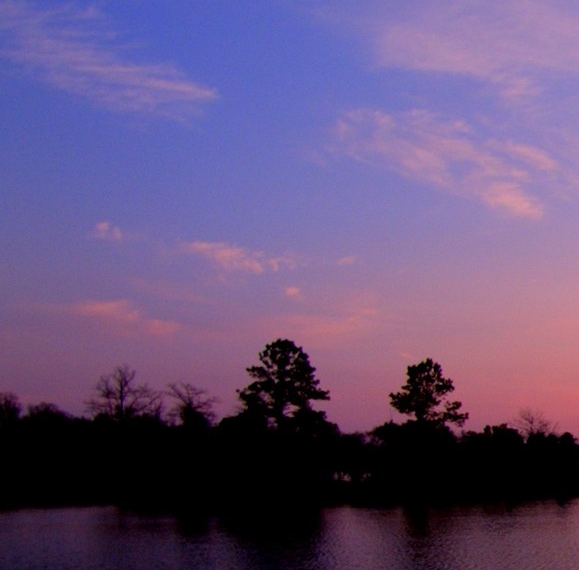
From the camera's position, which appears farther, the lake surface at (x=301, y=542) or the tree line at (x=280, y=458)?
the tree line at (x=280, y=458)

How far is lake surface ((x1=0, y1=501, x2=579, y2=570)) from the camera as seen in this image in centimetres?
3619

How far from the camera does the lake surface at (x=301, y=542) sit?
36188 millimetres

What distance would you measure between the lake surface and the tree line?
61.9 ft

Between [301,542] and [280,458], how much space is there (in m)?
36.7

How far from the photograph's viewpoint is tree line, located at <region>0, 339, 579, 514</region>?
81.2 m

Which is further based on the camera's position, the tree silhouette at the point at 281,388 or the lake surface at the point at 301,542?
the tree silhouette at the point at 281,388

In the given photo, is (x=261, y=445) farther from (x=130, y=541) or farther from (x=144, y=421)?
(x=130, y=541)

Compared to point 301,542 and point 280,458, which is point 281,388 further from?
point 301,542

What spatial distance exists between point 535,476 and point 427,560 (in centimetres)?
6577

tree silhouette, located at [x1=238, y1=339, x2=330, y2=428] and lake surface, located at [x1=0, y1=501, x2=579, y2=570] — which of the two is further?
tree silhouette, located at [x1=238, y1=339, x2=330, y2=428]

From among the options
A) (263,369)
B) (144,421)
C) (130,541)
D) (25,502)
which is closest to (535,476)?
(263,369)

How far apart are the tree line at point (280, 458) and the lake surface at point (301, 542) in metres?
18.9

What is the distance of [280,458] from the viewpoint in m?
80.1

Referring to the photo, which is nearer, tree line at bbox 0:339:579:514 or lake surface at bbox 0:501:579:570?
lake surface at bbox 0:501:579:570
